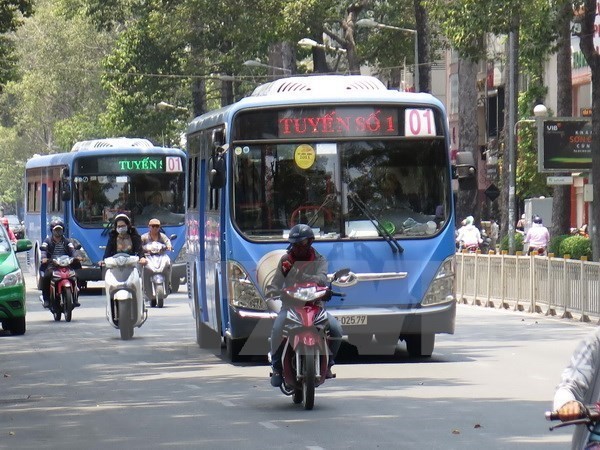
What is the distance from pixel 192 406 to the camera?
14938 millimetres

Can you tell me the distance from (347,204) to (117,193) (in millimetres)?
18945

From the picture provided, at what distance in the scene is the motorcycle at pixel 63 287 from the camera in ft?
92.2

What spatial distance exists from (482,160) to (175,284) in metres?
43.8

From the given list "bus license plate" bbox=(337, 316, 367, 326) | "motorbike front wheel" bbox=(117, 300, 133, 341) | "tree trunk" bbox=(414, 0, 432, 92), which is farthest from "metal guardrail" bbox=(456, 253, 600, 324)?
"tree trunk" bbox=(414, 0, 432, 92)

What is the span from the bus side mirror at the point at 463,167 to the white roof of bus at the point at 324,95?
23.7 inches

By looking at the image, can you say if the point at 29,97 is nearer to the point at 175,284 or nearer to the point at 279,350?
the point at 175,284

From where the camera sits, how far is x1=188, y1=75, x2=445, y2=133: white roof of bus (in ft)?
63.8

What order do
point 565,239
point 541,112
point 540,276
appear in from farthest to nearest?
1. point 541,112
2. point 565,239
3. point 540,276

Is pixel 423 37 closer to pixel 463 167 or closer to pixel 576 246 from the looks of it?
pixel 576 246

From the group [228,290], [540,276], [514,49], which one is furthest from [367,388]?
[514,49]

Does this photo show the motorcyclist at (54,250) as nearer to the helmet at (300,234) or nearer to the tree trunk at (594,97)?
the tree trunk at (594,97)

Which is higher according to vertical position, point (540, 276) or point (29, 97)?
point (29, 97)

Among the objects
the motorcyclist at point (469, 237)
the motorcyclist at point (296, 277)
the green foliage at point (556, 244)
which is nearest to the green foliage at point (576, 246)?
the green foliage at point (556, 244)

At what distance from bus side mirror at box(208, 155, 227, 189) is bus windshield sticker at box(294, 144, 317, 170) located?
0.78 meters
